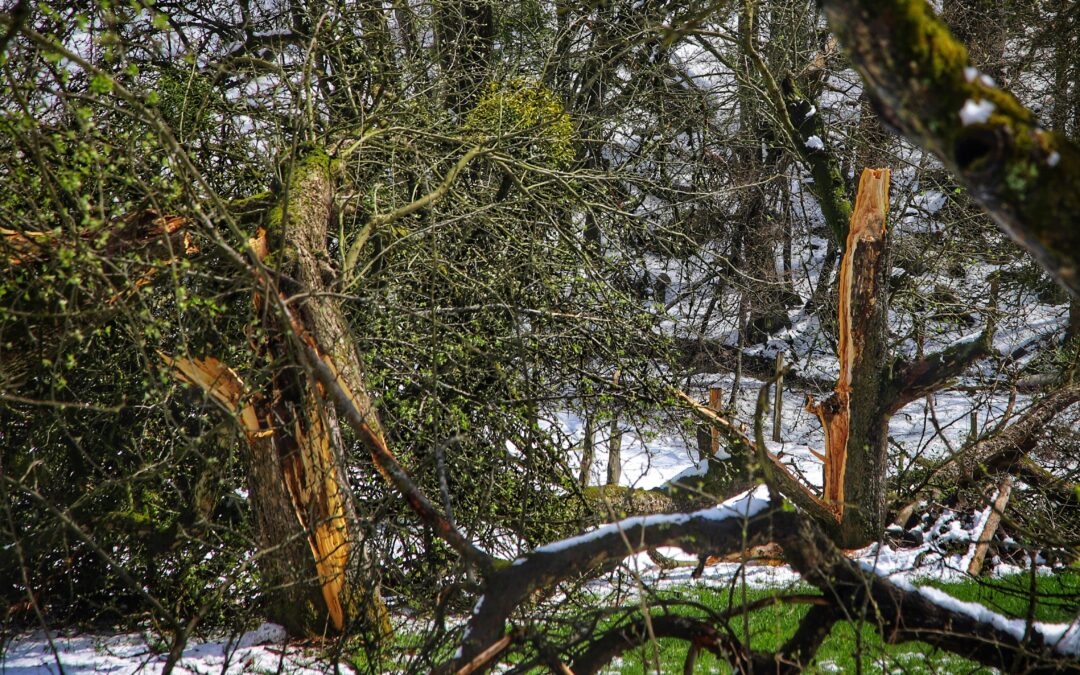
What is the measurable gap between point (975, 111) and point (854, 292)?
5140 millimetres

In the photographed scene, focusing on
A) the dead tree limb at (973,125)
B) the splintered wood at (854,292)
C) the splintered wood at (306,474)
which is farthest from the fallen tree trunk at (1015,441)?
the dead tree limb at (973,125)

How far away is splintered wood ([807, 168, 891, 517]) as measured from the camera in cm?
668

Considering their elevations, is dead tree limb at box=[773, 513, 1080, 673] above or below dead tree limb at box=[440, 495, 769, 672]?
below

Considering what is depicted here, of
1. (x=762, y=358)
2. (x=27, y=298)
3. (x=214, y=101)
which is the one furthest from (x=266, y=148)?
(x=762, y=358)

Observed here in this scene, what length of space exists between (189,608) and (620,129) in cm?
763

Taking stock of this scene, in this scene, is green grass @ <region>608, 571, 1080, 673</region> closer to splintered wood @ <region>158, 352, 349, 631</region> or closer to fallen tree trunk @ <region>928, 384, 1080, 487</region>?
fallen tree trunk @ <region>928, 384, 1080, 487</region>

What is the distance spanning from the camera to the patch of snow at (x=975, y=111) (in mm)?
1948

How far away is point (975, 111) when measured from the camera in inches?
77.0

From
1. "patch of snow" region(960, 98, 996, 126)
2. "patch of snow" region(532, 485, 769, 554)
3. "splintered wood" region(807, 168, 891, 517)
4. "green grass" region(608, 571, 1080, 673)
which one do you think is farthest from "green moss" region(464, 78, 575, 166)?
"patch of snow" region(960, 98, 996, 126)

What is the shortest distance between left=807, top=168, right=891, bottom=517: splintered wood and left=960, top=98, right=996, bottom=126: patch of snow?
16.3 ft

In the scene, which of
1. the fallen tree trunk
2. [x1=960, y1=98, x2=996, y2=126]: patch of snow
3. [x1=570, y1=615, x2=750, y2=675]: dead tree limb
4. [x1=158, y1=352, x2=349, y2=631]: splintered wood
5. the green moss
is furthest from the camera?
the fallen tree trunk

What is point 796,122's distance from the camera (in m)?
8.21

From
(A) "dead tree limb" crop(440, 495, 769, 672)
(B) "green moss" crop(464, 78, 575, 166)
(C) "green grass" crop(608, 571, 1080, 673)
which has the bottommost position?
(C) "green grass" crop(608, 571, 1080, 673)

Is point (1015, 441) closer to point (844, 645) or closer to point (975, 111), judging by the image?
point (844, 645)
